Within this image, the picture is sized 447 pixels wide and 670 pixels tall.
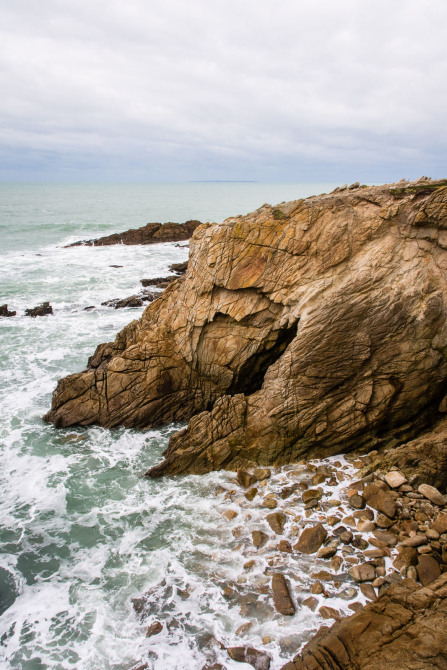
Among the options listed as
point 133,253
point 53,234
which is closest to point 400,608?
point 133,253

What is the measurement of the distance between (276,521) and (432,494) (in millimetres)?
3844

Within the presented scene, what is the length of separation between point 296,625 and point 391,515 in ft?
11.3

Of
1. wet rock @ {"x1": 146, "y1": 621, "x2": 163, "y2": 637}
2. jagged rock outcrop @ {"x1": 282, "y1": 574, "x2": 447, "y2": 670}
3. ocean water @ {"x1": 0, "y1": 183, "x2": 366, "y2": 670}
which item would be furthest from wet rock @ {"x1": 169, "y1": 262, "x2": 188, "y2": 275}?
jagged rock outcrop @ {"x1": 282, "y1": 574, "x2": 447, "y2": 670}

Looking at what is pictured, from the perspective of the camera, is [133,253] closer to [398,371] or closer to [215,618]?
[398,371]

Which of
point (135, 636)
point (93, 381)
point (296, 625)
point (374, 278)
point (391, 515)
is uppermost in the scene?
point (374, 278)

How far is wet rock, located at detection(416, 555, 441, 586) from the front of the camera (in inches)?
324

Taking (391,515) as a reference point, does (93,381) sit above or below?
above

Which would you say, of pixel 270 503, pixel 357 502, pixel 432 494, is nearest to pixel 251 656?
pixel 270 503

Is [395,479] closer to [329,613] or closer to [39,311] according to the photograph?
[329,613]

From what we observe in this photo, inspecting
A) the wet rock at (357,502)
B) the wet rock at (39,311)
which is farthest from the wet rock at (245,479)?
the wet rock at (39,311)

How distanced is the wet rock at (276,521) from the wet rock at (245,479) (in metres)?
1.39

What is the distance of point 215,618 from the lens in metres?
8.52

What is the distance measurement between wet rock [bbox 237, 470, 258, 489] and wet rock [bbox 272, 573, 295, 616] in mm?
3077

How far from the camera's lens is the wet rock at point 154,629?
838 centimetres
